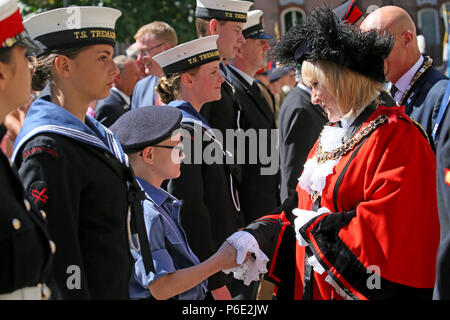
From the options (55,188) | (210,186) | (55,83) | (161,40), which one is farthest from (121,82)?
(55,188)

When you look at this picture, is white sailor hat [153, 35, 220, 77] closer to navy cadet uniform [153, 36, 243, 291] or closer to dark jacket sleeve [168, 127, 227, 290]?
navy cadet uniform [153, 36, 243, 291]

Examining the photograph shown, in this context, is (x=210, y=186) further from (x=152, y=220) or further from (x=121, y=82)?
(x=121, y=82)

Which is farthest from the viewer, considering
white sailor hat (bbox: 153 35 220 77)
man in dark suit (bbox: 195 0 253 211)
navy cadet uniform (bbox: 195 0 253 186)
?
man in dark suit (bbox: 195 0 253 211)

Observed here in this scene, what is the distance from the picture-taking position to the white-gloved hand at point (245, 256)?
3293 mm

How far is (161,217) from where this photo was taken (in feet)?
9.92

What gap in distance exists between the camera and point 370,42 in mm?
3082

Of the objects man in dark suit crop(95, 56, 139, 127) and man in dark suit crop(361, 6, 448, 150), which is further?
man in dark suit crop(95, 56, 139, 127)

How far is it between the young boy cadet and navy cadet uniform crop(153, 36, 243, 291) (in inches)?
19.8

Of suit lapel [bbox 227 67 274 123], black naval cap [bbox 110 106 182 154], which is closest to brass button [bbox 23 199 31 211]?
black naval cap [bbox 110 106 182 154]

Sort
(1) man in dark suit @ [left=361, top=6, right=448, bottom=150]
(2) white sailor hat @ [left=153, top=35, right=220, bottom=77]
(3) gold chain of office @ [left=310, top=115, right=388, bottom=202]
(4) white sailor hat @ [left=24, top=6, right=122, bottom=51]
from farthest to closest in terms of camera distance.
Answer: (2) white sailor hat @ [left=153, top=35, right=220, bottom=77] → (1) man in dark suit @ [left=361, top=6, right=448, bottom=150] → (3) gold chain of office @ [left=310, top=115, right=388, bottom=202] → (4) white sailor hat @ [left=24, top=6, right=122, bottom=51]

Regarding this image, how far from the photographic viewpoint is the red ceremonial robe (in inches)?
115

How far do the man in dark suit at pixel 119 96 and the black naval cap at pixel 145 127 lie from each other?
3032mm

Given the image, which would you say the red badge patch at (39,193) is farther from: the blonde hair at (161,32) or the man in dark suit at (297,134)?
the blonde hair at (161,32)

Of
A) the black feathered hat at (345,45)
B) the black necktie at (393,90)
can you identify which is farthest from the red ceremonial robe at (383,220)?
the black necktie at (393,90)
